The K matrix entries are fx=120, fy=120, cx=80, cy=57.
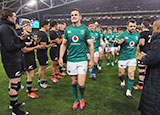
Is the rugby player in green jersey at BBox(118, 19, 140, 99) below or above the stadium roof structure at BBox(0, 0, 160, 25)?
below

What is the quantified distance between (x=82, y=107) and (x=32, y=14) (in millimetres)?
24577

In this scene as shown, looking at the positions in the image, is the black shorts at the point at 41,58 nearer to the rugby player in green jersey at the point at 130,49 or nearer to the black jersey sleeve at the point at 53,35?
the black jersey sleeve at the point at 53,35

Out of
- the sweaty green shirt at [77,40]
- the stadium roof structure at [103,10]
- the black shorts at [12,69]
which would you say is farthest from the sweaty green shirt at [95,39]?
the stadium roof structure at [103,10]

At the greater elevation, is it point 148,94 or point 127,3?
point 127,3

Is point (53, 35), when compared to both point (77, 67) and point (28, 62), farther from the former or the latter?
point (77, 67)

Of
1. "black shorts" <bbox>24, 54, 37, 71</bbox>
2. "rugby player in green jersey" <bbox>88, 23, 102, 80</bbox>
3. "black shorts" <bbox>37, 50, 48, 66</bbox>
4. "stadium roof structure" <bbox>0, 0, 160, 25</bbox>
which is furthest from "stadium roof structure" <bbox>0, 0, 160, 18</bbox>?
"black shorts" <bbox>24, 54, 37, 71</bbox>

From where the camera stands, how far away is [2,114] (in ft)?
8.47

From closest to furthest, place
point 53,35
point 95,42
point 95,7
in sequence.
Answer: point 53,35 → point 95,42 → point 95,7

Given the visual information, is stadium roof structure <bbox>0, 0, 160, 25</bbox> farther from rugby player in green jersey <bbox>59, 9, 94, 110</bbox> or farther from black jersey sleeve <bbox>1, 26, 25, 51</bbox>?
black jersey sleeve <bbox>1, 26, 25, 51</bbox>

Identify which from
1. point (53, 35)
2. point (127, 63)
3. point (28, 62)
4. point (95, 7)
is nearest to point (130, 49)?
point (127, 63)

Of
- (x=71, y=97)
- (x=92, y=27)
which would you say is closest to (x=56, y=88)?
(x=71, y=97)

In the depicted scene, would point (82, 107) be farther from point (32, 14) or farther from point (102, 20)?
point (32, 14)

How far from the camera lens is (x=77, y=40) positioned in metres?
2.47

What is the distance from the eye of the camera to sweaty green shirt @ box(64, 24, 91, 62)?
8.07 ft
